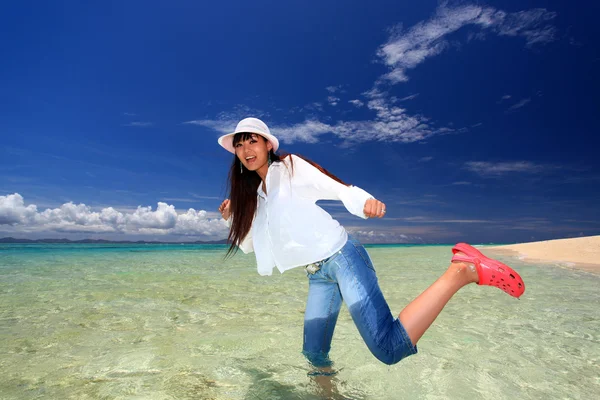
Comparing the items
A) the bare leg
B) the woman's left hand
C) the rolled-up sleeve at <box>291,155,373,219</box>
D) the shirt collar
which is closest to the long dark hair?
the shirt collar

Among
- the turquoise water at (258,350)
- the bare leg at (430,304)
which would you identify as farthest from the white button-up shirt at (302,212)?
the turquoise water at (258,350)

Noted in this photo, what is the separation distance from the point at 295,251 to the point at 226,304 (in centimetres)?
396

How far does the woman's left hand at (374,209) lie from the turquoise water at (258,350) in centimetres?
145

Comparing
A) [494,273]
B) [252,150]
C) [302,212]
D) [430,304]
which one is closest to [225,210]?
[252,150]

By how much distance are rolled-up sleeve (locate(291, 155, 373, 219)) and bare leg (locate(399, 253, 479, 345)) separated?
0.71 m

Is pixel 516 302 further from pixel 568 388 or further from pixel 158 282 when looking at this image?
pixel 158 282

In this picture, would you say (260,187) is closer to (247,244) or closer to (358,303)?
(247,244)

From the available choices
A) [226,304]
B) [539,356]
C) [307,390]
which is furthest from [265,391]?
[226,304]

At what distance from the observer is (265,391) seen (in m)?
2.88

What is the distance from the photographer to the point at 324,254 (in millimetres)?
2576

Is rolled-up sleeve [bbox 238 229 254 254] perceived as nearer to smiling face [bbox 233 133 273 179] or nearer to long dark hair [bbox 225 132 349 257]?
long dark hair [bbox 225 132 349 257]

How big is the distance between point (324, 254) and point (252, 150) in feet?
3.44

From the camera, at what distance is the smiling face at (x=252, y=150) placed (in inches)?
118

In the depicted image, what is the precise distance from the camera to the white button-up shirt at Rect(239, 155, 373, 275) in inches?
102
